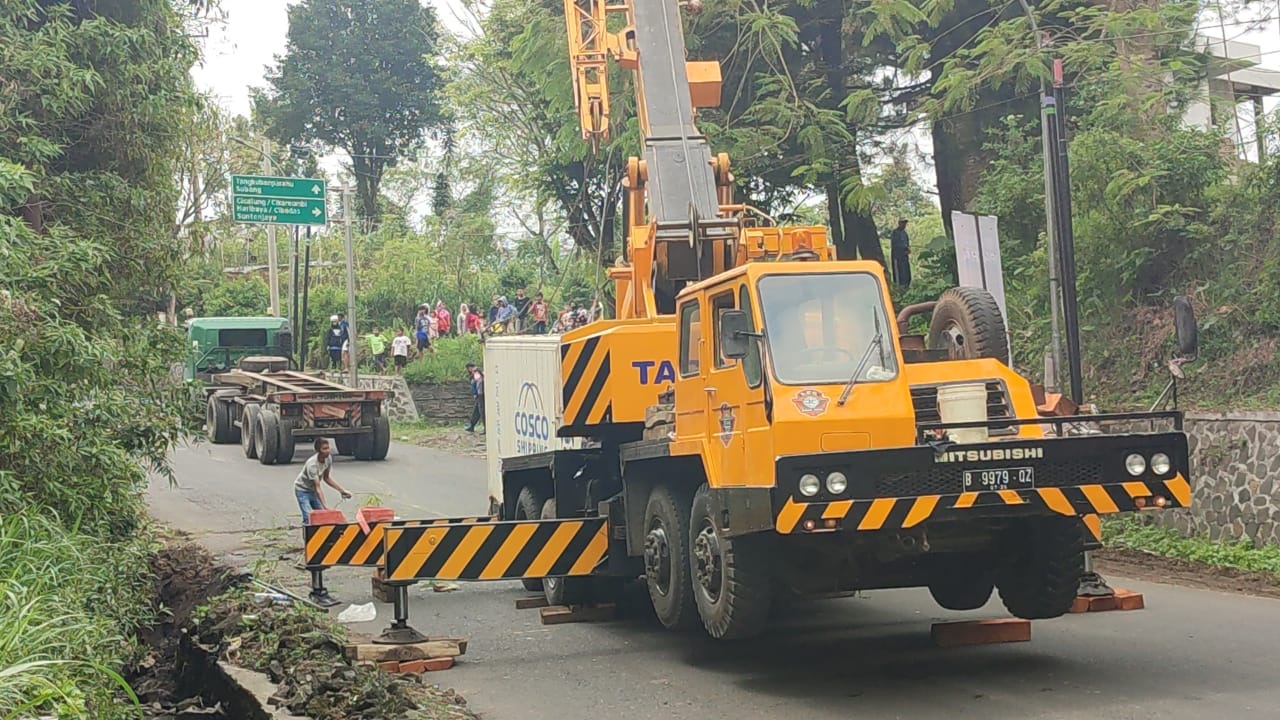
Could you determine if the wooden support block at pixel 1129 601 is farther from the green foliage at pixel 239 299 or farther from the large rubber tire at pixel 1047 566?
the green foliage at pixel 239 299

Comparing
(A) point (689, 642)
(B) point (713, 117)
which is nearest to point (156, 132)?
(A) point (689, 642)

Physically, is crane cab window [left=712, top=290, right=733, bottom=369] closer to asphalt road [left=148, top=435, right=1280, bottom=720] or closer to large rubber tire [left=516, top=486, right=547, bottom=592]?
asphalt road [left=148, top=435, right=1280, bottom=720]

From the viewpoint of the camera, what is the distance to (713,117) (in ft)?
68.9

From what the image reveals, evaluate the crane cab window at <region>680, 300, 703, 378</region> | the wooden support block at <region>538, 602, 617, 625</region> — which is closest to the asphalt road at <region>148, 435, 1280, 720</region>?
the wooden support block at <region>538, 602, 617, 625</region>

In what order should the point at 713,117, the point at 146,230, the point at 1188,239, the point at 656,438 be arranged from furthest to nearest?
the point at 713,117 < the point at 1188,239 < the point at 146,230 < the point at 656,438

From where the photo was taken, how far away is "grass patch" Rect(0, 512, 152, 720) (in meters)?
6.72

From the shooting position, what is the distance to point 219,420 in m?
28.2

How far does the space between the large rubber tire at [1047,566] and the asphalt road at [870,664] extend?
415 mm

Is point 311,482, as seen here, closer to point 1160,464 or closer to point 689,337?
point 689,337

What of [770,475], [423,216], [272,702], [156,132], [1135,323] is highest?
[423,216]

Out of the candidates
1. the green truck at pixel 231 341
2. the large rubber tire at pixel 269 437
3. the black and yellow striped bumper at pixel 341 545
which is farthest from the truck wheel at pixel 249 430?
the black and yellow striped bumper at pixel 341 545

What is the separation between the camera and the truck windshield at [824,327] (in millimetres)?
7902

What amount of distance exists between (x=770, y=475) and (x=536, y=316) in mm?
23106

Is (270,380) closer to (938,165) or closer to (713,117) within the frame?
(713,117)
